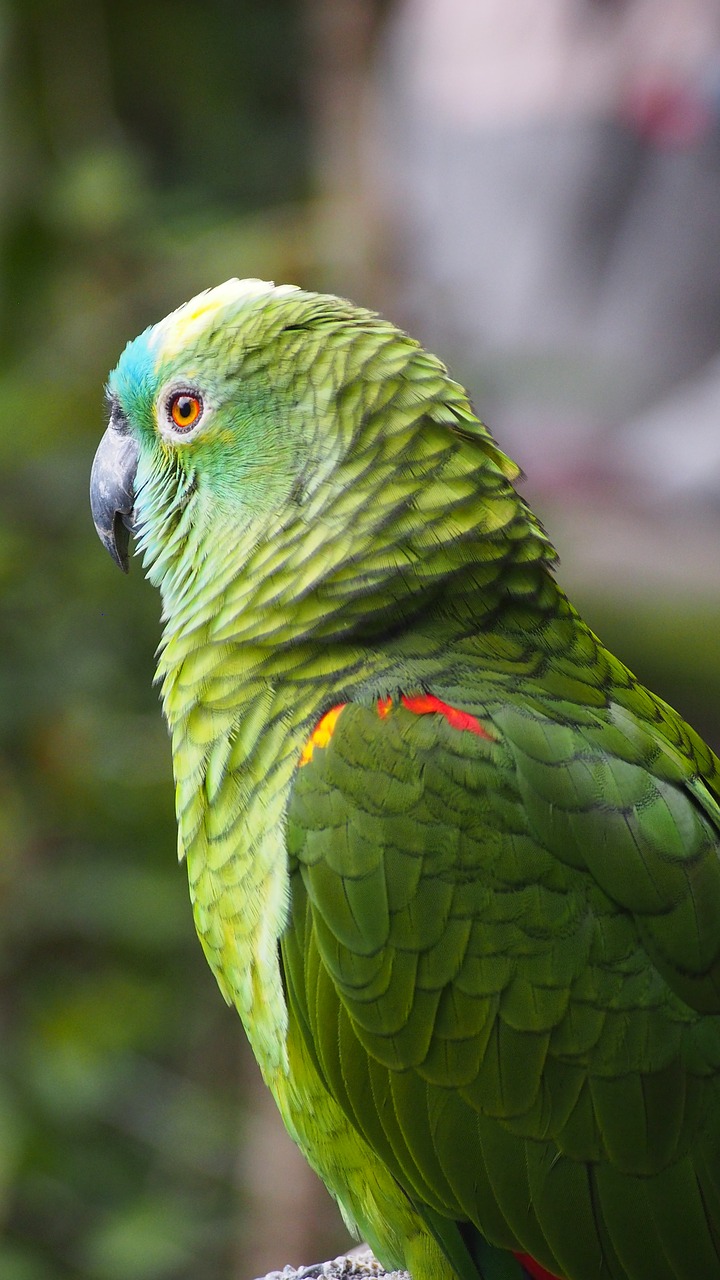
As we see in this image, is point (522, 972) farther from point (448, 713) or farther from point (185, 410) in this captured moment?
point (185, 410)

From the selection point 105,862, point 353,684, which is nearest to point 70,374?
point 105,862

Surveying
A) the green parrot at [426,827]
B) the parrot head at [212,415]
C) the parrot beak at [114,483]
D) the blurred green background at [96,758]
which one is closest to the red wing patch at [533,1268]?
the green parrot at [426,827]

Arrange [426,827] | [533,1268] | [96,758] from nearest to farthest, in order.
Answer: [426,827]
[533,1268]
[96,758]

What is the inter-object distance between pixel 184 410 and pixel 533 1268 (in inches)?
39.9

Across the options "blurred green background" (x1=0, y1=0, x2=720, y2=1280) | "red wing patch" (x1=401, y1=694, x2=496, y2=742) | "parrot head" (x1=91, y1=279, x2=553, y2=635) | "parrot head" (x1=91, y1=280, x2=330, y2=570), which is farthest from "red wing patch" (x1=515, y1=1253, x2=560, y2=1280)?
"blurred green background" (x1=0, y1=0, x2=720, y2=1280)

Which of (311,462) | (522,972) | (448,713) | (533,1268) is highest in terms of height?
(311,462)

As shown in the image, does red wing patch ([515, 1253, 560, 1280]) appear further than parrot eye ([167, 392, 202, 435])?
No

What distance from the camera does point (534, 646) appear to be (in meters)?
1.37

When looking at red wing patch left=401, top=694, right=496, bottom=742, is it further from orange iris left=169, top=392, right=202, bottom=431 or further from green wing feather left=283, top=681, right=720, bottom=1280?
orange iris left=169, top=392, right=202, bottom=431

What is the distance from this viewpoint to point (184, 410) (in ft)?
4.80

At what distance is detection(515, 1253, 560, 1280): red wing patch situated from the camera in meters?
1.30

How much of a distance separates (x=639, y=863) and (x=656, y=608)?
2.48 m

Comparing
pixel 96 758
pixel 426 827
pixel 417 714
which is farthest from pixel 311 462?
pixel 96 758

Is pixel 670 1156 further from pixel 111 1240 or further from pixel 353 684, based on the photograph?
pixel 111 1240
